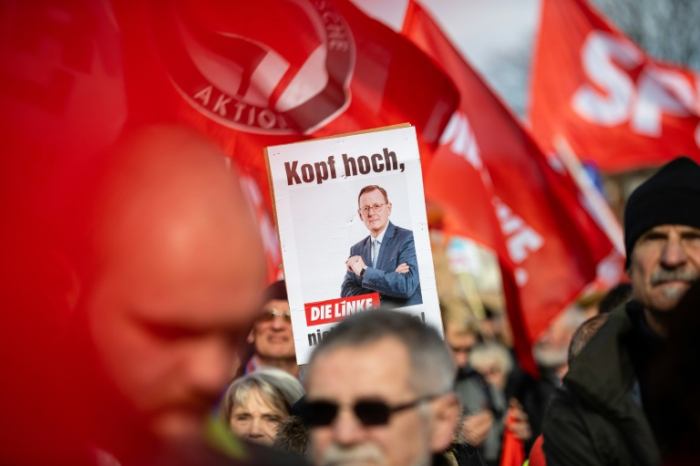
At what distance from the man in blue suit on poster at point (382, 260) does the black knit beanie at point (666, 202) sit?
0.78 metres

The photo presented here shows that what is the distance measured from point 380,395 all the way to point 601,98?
688 centimetres

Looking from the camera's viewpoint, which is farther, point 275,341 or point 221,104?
point 275,341

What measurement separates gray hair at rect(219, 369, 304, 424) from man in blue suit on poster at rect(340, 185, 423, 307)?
2.92 ft

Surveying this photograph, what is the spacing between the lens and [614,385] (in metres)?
3.27

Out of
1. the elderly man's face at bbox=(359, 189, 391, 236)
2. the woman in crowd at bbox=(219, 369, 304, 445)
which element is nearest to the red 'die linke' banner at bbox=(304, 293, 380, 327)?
the elderly man's face at bbox=(359, 189, 391, 236)

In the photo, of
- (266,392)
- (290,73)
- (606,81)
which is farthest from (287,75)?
(606,81)

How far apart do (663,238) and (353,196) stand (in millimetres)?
1039

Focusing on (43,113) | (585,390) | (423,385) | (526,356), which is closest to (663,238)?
(585,390)

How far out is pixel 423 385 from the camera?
216 cm

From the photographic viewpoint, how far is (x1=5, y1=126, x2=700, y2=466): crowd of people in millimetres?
1145

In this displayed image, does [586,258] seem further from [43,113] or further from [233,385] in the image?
[43,113]

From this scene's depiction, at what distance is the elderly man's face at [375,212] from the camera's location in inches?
137

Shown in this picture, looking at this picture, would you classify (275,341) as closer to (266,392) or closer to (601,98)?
(266,392)

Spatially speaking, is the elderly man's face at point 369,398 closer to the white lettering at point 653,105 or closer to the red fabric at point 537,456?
the red fabric at point 537,456
